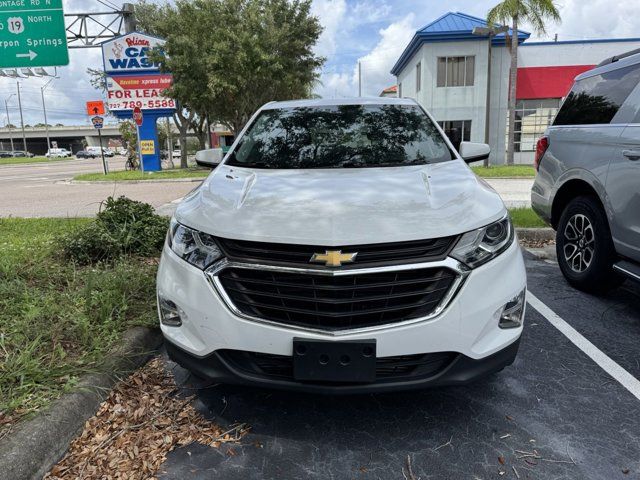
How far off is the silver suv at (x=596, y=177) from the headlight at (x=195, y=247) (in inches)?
116

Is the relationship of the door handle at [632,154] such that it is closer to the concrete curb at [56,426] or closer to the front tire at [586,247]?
the front tire at [586,247]

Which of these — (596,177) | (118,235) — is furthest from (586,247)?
(118,235)

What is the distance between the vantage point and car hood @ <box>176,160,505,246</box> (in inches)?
88.0

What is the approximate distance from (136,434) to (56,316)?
1.27m

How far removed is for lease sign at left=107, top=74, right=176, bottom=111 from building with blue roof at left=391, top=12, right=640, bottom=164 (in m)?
12.9

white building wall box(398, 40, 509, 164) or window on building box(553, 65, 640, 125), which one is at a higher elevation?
white building wall box(398, 40, 509, 164)

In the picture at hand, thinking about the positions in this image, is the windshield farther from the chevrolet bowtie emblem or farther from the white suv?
the chevrolet bowtie emblem

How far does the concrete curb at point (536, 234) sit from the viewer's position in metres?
6.54

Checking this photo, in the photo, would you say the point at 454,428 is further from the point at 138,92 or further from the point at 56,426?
the point at 138,92

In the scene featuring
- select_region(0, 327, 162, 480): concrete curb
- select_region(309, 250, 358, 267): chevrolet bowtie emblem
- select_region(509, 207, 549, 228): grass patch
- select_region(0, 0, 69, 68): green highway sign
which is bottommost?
select_region(0, 327, 162, 480): concrete curb

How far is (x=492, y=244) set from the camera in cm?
238

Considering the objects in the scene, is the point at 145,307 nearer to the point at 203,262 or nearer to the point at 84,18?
the point at 203,262

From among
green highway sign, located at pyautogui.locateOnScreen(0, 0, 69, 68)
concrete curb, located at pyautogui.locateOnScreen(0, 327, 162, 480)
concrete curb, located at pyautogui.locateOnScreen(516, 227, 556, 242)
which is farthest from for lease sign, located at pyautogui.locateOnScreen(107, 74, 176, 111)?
concrete curb, located at pyautogui.locateOnScreen(0, 327, 162, 480)

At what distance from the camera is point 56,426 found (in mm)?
2383
